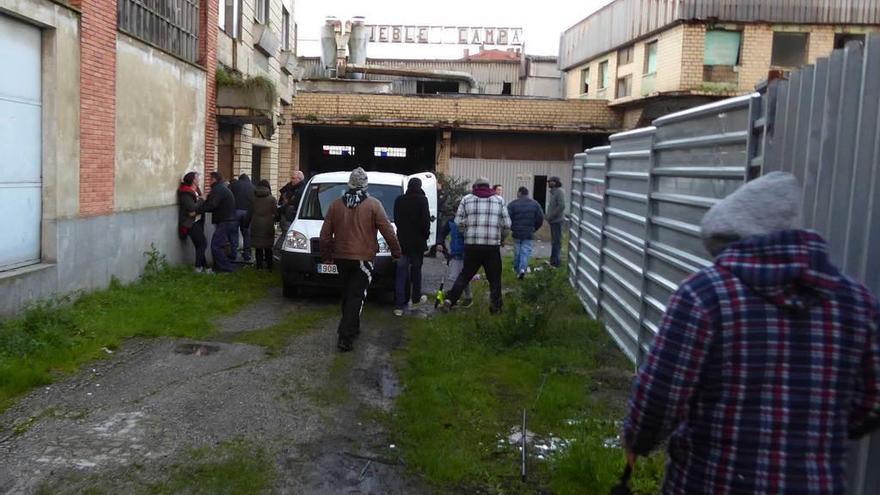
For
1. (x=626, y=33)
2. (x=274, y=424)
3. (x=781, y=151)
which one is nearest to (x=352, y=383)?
(x=274, y=424)

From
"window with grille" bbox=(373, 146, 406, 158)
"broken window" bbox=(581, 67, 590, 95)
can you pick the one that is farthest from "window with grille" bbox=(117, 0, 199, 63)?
"broken window" bbox=(581, 67, 590, 95)

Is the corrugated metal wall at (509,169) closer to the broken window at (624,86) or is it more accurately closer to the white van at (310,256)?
the broken window at (624,86)

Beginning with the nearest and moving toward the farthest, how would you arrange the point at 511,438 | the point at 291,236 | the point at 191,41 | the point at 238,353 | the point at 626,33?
Result: the point at 511,438, the point at 238,353, the point at 291,236, the point at 191,41, the point at 626,33

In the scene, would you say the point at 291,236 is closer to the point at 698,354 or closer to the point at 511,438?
the point at 511,438

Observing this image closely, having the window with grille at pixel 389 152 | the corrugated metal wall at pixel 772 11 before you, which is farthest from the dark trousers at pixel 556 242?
the window with grille at pixel 389 152

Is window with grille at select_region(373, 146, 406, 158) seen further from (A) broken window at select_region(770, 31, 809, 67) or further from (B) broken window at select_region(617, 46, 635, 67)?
(A) broken window at select_region(770, 31, 809, 67)

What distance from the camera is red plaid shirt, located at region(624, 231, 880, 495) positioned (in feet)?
7.97

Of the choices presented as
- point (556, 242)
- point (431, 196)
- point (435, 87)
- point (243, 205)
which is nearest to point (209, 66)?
point (243, 205)

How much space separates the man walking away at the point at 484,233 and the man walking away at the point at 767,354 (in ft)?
24.5

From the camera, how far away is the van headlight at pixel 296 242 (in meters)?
11.0

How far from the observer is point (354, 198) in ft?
27.7

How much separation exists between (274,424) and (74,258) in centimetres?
486

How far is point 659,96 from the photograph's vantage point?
23141 mm

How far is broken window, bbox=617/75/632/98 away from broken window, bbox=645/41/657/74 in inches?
50.1
